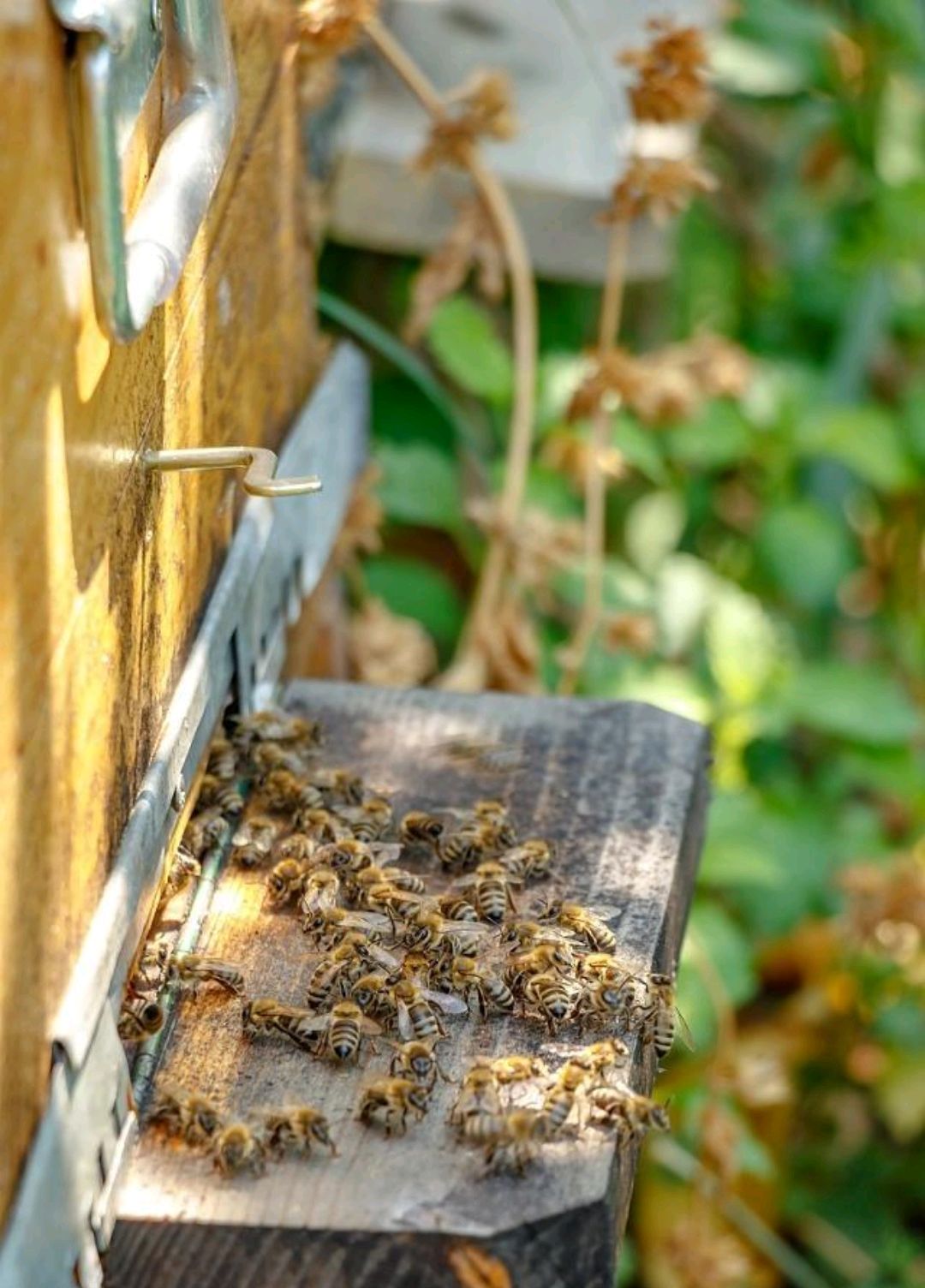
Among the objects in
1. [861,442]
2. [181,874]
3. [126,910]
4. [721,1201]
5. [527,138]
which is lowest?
[721,1201]

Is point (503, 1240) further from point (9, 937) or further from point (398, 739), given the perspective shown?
point (398, 739)

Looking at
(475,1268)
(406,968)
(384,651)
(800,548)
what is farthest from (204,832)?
(800,548)

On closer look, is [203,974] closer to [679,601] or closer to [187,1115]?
[187,1115]

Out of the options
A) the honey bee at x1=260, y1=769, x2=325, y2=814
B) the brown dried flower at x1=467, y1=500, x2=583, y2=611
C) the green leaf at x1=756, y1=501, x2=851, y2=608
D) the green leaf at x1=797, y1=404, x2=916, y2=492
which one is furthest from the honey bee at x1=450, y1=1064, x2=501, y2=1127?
Result: the green leaf at x1=797, y1=404, x2=916, y2=492

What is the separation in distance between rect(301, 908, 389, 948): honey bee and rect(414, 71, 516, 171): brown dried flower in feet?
5.17

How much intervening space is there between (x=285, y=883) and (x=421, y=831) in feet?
0.60

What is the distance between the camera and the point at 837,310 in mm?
5320

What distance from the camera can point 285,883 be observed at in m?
1.81

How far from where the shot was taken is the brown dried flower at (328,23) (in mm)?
2297

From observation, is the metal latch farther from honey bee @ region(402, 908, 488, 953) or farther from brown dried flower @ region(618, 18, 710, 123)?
brown dried flower @ region(618, 18, 710, 123)

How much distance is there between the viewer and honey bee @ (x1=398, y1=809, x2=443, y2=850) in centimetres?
194

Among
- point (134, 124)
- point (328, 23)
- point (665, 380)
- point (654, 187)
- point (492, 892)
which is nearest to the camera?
point (134, 124)

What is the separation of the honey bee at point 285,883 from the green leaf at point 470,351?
199cm

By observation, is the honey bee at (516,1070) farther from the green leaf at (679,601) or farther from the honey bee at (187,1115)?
the green leaf at (679,601)
